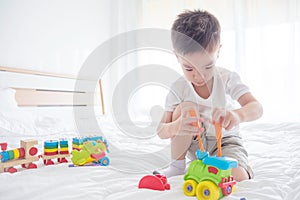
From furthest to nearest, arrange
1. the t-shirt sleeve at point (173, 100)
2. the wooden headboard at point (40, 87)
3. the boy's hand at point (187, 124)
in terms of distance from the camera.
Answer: the wooden headboard at point (40, 87)
the t-shirt sleeve at point (173, 100)
the boy's hand at point (187, 124)

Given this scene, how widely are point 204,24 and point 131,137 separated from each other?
588mm

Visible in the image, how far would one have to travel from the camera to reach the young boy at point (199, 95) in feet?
2.88

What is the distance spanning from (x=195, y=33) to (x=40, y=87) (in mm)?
1828

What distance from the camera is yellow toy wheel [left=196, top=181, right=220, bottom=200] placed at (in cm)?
59

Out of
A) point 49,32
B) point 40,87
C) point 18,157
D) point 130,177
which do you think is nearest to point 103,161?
point 130,177

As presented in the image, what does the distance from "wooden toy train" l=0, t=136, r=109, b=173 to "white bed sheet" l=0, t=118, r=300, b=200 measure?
0.03 metres

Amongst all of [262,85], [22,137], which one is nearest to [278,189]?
[22,137]

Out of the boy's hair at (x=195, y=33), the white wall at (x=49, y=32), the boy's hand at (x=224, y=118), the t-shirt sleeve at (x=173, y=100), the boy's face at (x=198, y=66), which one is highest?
the white wall at (x=49, y=32)

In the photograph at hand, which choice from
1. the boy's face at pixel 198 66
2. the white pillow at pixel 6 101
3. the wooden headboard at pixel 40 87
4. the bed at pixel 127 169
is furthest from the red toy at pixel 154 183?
the wooden headboard at pixel 40 87

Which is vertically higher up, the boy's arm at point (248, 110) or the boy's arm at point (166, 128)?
the boy's arm at point (248, 110)

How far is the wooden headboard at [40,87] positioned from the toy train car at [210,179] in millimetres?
1519

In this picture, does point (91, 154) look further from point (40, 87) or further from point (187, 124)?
point (40, 87)

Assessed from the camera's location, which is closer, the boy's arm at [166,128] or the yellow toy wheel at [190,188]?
the yellow toy wheel at [190,188]

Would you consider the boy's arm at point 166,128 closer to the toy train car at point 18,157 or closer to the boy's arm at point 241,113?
the boy's arm at point 241,113
